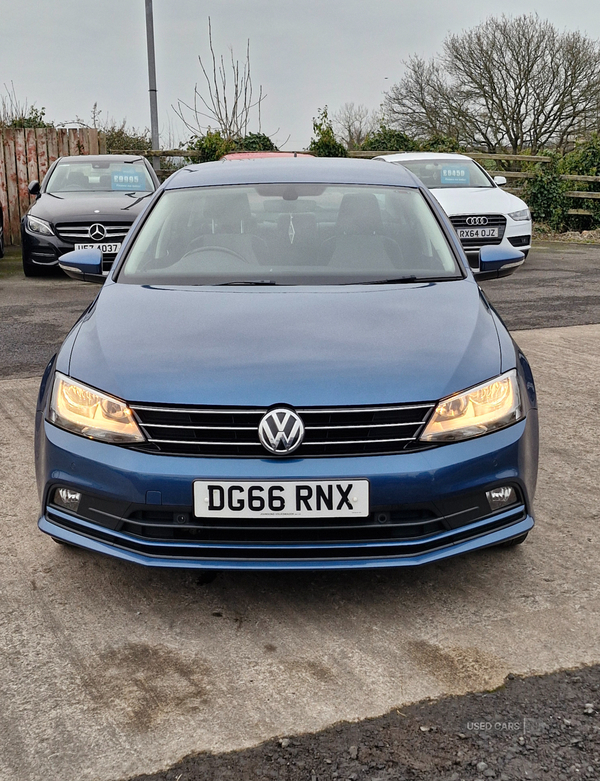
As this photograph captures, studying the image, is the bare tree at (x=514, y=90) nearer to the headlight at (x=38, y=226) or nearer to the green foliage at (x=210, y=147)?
the green foliage at (x=210, y=147)

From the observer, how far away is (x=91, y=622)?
3117 mm

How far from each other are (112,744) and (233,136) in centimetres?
2112

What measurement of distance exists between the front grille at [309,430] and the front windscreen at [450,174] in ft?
35.8

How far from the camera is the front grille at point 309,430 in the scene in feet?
9.59

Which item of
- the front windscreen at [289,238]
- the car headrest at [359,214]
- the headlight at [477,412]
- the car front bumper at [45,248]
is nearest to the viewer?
the headlight at [477,412]

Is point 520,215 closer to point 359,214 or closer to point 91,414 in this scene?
point 359,214

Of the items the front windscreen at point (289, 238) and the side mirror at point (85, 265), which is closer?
the front windscreen at point (289, 238)

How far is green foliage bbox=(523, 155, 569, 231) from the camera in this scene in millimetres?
19594

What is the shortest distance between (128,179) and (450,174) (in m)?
4.60

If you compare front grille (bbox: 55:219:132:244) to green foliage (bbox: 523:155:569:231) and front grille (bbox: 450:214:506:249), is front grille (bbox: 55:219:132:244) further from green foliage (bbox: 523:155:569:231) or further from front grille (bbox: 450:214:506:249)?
green foliage (bbox: 523:155:569:231)

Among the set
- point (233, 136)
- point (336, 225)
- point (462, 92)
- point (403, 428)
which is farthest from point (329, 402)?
point (462, 92)

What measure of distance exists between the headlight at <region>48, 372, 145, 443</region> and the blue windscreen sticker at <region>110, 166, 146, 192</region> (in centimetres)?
976

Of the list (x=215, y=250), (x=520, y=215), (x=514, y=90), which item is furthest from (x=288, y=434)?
(x=514, y=90)

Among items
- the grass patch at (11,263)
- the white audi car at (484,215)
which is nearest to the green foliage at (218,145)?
the grass patch at (11,263)
